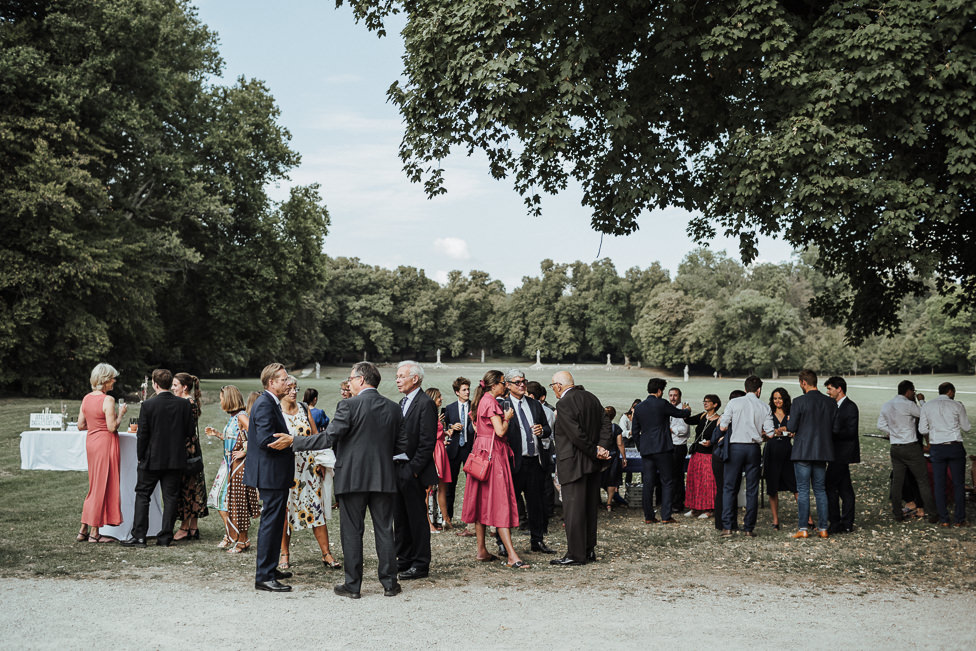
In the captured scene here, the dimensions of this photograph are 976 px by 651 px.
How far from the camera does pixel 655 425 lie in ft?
36.2

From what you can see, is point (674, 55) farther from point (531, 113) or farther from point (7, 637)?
point (7, 637)

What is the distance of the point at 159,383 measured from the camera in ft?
29.2

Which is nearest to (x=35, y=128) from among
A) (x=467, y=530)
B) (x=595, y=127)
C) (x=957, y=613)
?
(x=595, y=127)

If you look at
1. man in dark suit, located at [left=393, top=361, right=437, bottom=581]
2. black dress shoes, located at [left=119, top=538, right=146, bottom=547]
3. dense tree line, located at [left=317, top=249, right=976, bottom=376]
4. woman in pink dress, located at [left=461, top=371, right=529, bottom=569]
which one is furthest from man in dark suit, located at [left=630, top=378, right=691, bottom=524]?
dense tree line, located at [left=317, top=249, right=976, bottom=376]

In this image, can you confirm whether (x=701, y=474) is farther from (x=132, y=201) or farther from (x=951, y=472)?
(x=132, y=201)

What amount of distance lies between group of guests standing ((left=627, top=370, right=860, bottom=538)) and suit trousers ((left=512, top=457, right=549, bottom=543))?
226 cm

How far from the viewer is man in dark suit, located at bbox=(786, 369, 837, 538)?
9969 mm

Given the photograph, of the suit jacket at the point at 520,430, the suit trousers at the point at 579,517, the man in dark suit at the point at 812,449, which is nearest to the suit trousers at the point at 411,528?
the suit trousers at the point at 579,517

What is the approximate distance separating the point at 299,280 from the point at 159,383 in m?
32.7

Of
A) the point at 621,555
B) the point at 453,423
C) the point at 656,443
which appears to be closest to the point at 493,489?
the point at 621,555

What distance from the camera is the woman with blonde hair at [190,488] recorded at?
9125 millimetres

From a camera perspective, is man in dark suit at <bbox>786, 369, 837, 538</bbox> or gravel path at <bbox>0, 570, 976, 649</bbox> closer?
gravel path at <bbox>0, 570, 976, 649</bbox>

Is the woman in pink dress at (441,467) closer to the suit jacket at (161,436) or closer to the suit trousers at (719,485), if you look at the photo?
the suit jacket at (161,436)

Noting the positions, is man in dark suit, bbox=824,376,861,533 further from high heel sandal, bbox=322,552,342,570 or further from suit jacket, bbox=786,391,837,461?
high heel sandal, bbox=322,552,342,570
